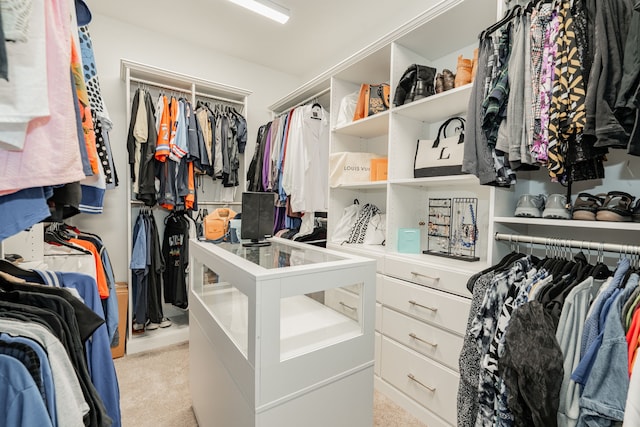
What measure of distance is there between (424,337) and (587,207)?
101 centimetres

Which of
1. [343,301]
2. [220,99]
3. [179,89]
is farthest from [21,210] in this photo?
[220,99]

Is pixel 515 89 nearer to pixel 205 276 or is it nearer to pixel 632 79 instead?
pixel 632 79

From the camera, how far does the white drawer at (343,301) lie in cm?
121

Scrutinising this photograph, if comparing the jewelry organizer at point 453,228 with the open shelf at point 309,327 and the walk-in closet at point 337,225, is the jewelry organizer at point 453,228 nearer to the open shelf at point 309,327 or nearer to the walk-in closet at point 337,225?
the walk-in closet at point 337,225

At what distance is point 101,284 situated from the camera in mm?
1610

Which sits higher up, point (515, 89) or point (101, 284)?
point (515, 89)

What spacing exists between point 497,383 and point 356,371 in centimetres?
52

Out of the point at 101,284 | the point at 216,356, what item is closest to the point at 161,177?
the point at 101,284

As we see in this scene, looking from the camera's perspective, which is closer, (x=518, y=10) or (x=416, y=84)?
(x=518, y=10)

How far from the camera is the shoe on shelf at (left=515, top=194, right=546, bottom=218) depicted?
1401 mm

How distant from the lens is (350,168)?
243 centimetres

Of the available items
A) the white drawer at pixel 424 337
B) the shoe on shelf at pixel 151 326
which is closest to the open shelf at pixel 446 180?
the white drawer at pixel 424 337

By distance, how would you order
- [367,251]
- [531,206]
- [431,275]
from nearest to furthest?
[531,206], [431,275], [367,251]

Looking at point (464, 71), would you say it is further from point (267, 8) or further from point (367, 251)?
point (267, 8)
